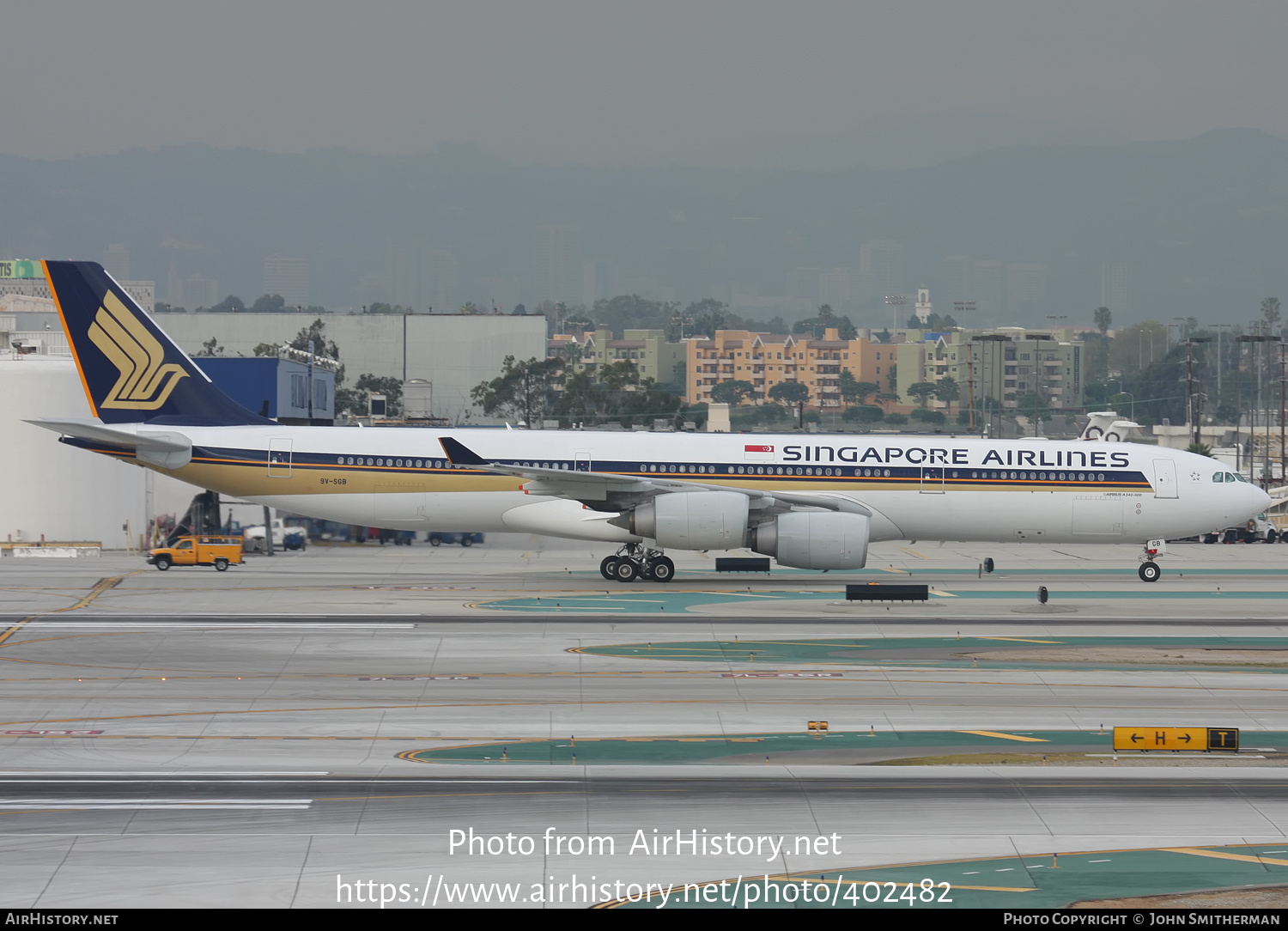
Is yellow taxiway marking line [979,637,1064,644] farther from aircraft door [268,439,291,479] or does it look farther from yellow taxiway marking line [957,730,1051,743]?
aircraft door [268,439,291,479]

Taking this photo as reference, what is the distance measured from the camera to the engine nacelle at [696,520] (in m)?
36.8

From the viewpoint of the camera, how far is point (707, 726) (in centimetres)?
2048

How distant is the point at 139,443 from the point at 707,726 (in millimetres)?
24462

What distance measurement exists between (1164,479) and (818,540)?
12.1 metres

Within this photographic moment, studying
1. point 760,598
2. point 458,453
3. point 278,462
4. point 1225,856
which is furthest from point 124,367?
point 1225,856

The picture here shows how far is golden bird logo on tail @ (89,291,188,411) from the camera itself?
Answer: 4016 cm

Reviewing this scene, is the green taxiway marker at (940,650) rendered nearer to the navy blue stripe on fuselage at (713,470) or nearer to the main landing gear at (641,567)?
the navy blue stripe on fuselage at (713,470)

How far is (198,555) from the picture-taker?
43.0 meters

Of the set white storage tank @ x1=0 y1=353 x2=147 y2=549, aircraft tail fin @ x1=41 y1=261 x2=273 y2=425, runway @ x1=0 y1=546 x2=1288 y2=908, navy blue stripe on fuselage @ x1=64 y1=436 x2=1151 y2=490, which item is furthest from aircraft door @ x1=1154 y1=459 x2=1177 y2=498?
white storage tank @ x1=0 y1=353 x2=147 y2=549

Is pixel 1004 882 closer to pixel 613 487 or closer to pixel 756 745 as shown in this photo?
pixel 756 745

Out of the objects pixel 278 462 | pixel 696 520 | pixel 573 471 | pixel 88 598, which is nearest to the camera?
pixel 88 598

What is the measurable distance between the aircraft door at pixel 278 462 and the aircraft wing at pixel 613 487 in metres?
4.66

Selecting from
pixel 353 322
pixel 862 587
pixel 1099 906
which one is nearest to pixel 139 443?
pixel 862 587
